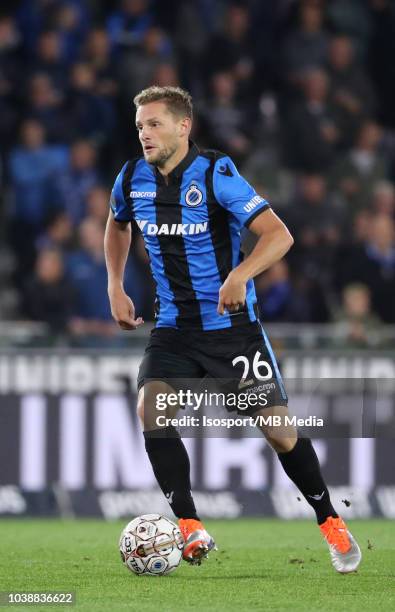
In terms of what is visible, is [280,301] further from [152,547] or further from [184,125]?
[152,547]

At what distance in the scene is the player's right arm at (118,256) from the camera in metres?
6.81

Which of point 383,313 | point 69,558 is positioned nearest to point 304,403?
point 383,313

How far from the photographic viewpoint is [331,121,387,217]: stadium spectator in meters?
14.1

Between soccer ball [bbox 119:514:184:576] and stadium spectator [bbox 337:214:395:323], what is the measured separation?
6.04 meters

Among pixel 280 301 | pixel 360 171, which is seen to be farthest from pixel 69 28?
pixel 280 301

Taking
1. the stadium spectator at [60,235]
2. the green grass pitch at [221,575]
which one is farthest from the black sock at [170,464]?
the stadium spectator at [60,235]

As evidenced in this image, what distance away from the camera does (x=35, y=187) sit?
1288 cm

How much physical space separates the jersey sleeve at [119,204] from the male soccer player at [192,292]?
0.13 feet

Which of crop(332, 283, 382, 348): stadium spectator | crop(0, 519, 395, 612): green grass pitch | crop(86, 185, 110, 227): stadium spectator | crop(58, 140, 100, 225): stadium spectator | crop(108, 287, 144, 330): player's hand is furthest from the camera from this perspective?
crop(58, 140, 100, 225): stadium spectator

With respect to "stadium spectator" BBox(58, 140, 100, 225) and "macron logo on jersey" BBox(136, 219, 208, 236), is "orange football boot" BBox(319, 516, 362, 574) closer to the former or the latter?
"macron logo on jersey" BBox(136, 219, 208, 236)

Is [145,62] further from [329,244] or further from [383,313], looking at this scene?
[383,313]

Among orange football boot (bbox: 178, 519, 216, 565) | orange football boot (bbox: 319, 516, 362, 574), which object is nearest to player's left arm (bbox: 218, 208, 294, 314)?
orange football boot (bbox: 178, 519, 216, 565)

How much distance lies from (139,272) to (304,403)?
7.60 ft

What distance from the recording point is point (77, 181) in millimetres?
13016
